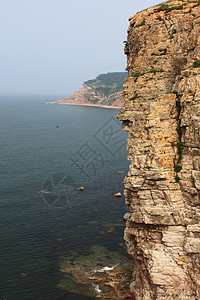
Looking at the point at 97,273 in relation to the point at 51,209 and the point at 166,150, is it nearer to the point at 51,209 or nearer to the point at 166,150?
the point at 166,150

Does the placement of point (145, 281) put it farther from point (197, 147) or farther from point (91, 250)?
point (91, 250)

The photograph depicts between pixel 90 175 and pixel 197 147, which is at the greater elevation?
pixel 197 147

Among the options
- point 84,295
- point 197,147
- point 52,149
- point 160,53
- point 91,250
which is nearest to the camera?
point 197,147

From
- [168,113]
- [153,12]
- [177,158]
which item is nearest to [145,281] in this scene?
[177,158]

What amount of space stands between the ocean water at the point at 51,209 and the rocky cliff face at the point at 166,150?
15694mm

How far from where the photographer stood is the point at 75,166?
9594 cm

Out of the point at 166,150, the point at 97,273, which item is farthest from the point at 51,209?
the point at 166,150

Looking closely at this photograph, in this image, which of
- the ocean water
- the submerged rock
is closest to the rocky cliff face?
the submerged rock

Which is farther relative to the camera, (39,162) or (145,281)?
(39,162)

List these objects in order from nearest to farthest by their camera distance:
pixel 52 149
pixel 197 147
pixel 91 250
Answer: pixel 197 147 → pixel 91 250 → pixel 52 149

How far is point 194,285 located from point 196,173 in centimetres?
985

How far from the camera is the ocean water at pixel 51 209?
42812 mm

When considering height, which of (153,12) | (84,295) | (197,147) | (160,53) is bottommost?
(84,295)

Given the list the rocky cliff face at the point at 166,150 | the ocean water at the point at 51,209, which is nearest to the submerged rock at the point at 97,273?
the ocean water at the point at 51,209
